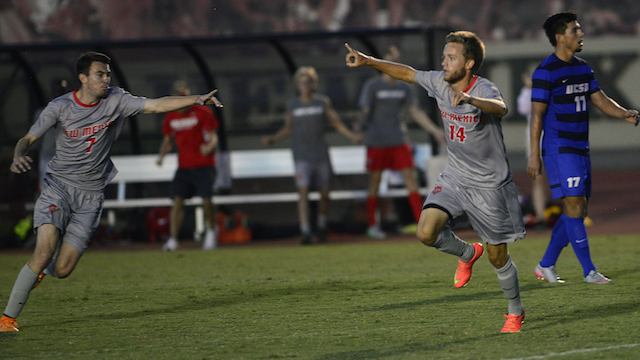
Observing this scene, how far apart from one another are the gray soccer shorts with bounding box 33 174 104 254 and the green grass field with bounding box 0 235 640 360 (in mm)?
610

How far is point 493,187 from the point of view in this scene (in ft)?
16.5

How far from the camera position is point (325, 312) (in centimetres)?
584

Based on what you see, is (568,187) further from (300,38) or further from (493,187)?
(300,38)

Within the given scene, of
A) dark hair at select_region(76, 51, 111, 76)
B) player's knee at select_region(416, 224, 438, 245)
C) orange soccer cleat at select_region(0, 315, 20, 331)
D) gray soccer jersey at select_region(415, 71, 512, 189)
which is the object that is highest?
dark hair at select_region(76, 51, 111, 76)

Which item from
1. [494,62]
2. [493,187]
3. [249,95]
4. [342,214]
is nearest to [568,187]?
[493,187]

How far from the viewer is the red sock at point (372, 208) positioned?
11234 millimetres

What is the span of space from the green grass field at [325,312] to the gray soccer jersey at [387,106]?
2.26 metres

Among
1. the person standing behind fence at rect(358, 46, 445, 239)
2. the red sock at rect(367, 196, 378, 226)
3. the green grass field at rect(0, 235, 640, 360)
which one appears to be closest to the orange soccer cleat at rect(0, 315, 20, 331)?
the green grass field at rect(0, 235, 640, 360)

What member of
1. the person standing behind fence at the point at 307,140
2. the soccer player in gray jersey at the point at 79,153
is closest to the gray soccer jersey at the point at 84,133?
the soccer player in gray jersey at the point at 79,153

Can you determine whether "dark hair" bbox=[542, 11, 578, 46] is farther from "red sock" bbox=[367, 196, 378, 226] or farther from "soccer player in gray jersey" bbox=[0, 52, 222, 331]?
"red sock" bbox=[367, 196, 378, 226]

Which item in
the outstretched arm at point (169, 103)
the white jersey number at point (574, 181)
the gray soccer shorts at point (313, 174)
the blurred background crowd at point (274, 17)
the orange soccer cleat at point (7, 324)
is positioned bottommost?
the orange soccer cleat at point (7, 324)

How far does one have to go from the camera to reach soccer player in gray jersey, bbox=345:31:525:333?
193 inches

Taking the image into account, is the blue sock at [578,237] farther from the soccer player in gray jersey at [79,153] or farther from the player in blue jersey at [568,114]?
the soccer player in gray jersey at [79,153]

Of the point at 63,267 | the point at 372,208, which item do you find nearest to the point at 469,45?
the point at 63,267
